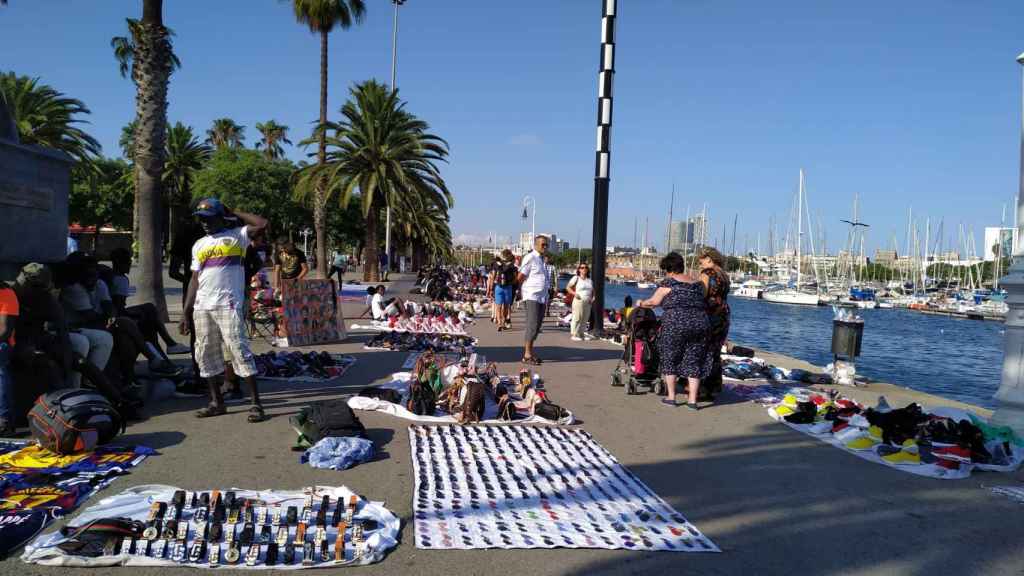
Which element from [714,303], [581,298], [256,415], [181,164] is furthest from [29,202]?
[181,164]

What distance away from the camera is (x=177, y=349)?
977cm

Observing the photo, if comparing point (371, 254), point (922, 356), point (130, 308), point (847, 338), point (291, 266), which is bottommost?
point (922, 356)

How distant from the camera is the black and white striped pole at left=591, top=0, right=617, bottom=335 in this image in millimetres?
13367

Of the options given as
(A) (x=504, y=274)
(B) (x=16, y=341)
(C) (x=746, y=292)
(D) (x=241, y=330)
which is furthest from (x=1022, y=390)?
(C) (x=746, y=292)

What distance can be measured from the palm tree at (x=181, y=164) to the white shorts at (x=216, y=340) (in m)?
47.5

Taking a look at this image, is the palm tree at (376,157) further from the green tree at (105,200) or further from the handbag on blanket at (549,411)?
the green tree at (105,200)

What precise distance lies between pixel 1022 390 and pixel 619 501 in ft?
15.7

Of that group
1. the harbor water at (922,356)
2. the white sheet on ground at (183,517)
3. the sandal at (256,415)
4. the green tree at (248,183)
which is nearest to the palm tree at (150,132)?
the sandal at (256,415)

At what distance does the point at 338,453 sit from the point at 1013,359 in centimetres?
657

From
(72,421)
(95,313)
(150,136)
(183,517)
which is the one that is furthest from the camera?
(150,136)

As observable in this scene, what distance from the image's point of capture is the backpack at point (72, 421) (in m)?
4.72

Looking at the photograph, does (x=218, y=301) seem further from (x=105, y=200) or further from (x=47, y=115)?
(x=105, y=200)

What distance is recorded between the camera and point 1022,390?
6535 mm

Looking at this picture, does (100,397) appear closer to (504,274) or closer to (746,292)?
(504,274)
